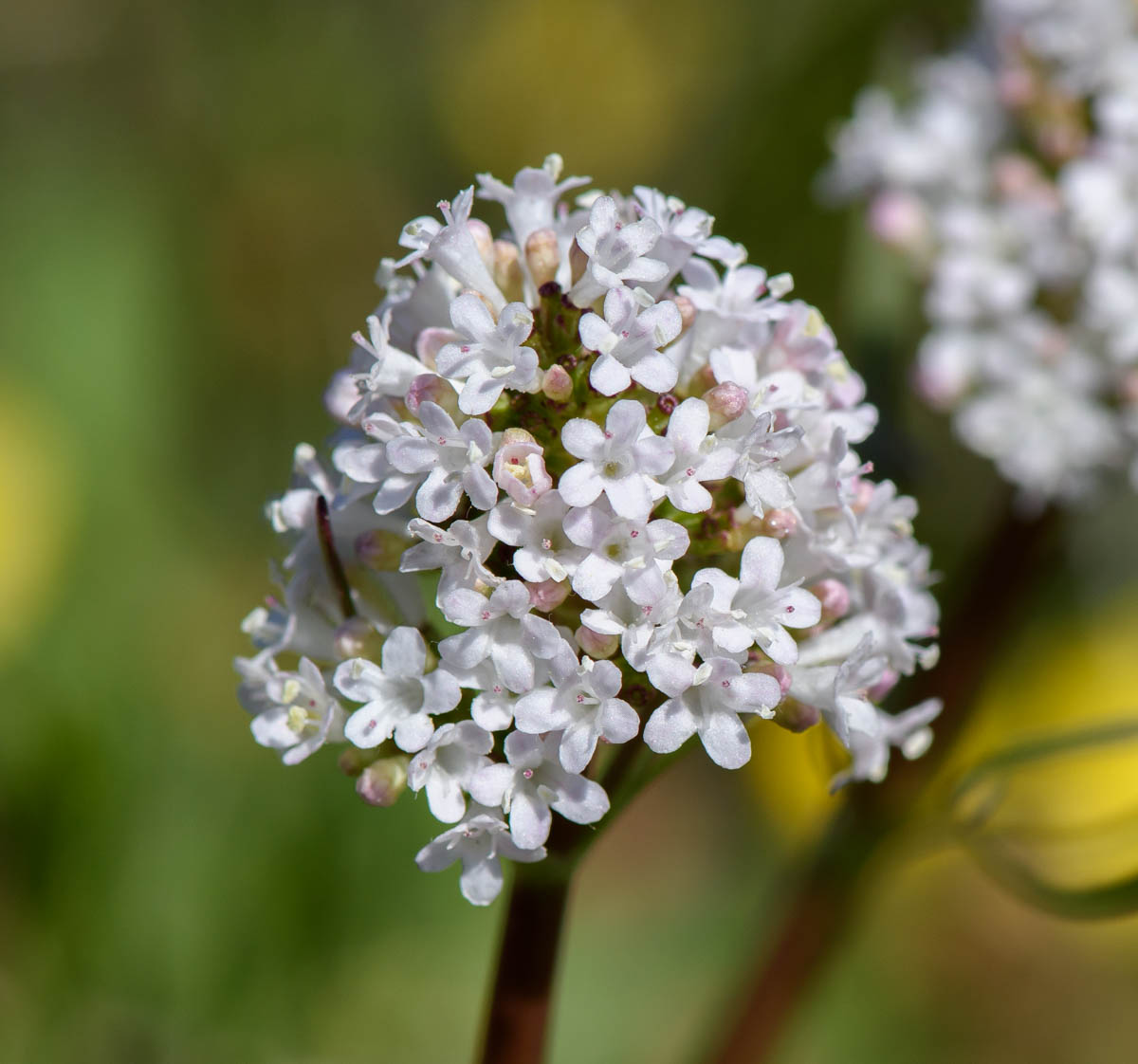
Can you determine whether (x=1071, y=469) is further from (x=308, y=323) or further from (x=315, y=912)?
(x=308, y=323)

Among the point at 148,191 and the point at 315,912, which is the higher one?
the point at 148,191

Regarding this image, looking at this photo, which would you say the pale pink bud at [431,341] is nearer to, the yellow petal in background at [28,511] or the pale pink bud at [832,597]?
the pale pink bud at [832,597]

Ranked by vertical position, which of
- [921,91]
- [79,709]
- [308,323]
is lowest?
[79,709]

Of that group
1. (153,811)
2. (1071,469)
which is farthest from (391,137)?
(1071,469)

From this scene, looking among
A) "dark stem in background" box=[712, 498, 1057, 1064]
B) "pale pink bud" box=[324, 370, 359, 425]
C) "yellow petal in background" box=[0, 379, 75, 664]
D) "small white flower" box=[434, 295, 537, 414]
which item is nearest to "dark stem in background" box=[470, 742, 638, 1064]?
"small white flower" box=[434, 295, 537, 414]

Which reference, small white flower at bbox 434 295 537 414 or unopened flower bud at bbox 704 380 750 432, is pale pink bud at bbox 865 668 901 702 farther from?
small white flower at bbox 434 295 537 414

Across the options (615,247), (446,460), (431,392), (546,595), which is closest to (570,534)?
(546,595)

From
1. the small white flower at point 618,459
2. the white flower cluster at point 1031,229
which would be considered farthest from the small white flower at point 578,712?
the white flower cluster at point 1031,229

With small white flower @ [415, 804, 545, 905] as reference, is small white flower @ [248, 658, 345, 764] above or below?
above


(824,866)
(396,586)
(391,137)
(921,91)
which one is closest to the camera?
(396,586)
